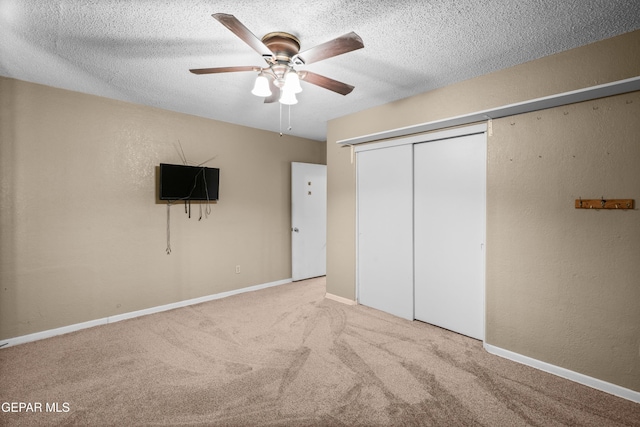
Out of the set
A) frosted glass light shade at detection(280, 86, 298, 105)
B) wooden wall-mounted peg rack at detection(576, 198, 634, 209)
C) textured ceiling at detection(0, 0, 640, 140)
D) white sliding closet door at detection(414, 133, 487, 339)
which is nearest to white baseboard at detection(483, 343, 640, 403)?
white sliding closet door at detection(414, 133, 487, 339)

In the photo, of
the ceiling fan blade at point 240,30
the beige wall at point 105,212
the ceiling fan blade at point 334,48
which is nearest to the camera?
the ceiling fan blade at point 240,30

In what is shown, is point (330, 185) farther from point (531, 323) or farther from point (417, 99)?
point (531, 323)

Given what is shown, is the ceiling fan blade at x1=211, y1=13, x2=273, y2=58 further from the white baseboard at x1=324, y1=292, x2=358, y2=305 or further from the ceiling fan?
the white baseboard at x1=324, y1=292, x2=358, y2=305

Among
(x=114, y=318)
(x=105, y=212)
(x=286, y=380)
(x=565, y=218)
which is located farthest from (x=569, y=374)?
(x=105, y=212)

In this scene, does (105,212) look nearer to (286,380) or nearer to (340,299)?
(286,380)

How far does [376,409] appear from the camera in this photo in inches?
76.5

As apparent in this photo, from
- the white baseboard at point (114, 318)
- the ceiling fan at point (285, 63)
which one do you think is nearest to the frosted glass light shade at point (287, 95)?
the ceiling fan at point (285, 63)

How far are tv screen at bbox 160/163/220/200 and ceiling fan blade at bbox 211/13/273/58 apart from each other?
2330 mm

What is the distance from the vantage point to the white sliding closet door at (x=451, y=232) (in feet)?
9.50

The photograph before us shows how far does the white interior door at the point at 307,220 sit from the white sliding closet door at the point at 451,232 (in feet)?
7.42

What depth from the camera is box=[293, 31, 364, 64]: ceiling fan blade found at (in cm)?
161

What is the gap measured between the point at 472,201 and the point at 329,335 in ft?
6.43

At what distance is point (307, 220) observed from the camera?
5227 mm

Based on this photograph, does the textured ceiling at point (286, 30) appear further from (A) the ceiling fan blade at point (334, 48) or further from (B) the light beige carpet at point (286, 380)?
(B) the light beige carpet at point (286, 380)
